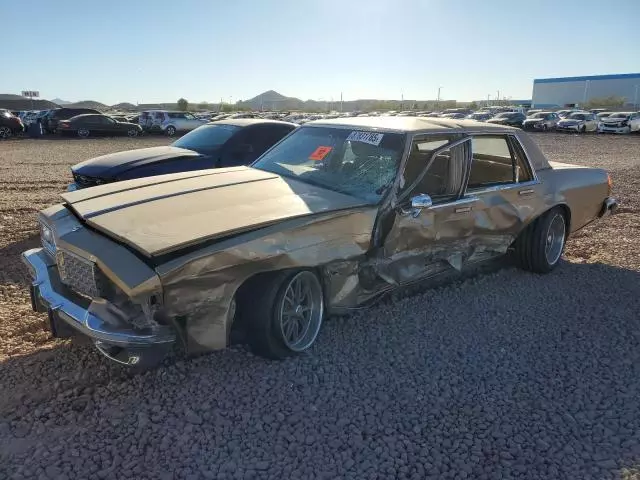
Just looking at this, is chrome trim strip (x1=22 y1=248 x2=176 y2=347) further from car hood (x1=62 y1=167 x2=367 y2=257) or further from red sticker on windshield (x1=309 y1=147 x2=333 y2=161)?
red sticker on windshield (x1=309 y1=147 x2=333 y2=161)

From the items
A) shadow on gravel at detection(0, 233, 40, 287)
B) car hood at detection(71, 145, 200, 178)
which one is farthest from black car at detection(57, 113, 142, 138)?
shadow on gravel at detection(0, 233, 40, 287)

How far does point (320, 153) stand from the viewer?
15.1 ft

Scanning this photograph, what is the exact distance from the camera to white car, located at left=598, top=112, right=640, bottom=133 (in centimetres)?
3158

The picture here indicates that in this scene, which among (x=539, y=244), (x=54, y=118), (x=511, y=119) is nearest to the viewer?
(x=539, y=244)

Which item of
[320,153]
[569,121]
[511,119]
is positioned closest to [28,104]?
[511,119]

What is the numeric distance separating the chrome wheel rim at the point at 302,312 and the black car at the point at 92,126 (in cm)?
2526

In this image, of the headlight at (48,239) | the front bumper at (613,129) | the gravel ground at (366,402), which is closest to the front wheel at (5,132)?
the gravel ground at (366,402)

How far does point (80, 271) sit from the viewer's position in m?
3.15

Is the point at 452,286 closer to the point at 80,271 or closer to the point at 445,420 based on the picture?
the point at 445,420

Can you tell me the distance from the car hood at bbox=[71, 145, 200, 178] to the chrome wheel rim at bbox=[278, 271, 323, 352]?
3843mm

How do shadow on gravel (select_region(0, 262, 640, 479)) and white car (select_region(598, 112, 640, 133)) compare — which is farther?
white car (select_region(598, 112, 640, 133))

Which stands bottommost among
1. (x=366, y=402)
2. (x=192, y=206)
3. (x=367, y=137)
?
(x=366, y=402)

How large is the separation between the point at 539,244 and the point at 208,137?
487 centimetres

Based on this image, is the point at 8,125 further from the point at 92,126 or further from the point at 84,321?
the point at 84,321
